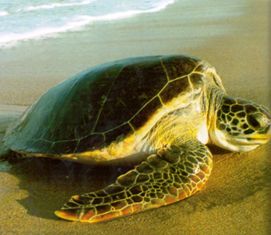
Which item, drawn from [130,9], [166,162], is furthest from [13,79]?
[130,9]

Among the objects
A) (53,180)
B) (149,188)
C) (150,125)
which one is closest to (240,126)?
(150,125)

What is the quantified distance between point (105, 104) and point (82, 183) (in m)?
0.54

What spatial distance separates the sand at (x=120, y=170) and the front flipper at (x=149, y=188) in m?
0.07

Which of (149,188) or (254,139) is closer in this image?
(149,188)

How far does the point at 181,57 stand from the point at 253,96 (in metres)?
1.36

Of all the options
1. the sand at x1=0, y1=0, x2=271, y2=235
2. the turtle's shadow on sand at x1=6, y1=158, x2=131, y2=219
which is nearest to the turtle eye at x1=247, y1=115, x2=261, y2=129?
the sand at x1=0, y1=0, x2=271, y2=235

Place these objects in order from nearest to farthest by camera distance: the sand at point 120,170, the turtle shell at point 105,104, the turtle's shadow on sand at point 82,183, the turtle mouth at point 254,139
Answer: the sand at point 120,170 → the turtle's shadow on sand at point 82,183 → the turtle shell at point 105,104 → the turtle mouth at point 254,139

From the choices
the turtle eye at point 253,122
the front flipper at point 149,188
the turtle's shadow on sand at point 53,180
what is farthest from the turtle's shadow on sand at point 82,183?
the turtle eye at point 253,122

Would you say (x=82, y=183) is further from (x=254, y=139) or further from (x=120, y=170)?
(x=254, y=139)

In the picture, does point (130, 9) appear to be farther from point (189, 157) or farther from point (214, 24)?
point (189, 157)

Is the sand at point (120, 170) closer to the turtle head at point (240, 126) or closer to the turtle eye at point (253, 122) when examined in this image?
the turtle head at point (240, 126)

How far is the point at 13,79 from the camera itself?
5539 millimetres

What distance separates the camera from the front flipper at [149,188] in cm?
228

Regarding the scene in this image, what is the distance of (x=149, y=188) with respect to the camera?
2414 millimetres
